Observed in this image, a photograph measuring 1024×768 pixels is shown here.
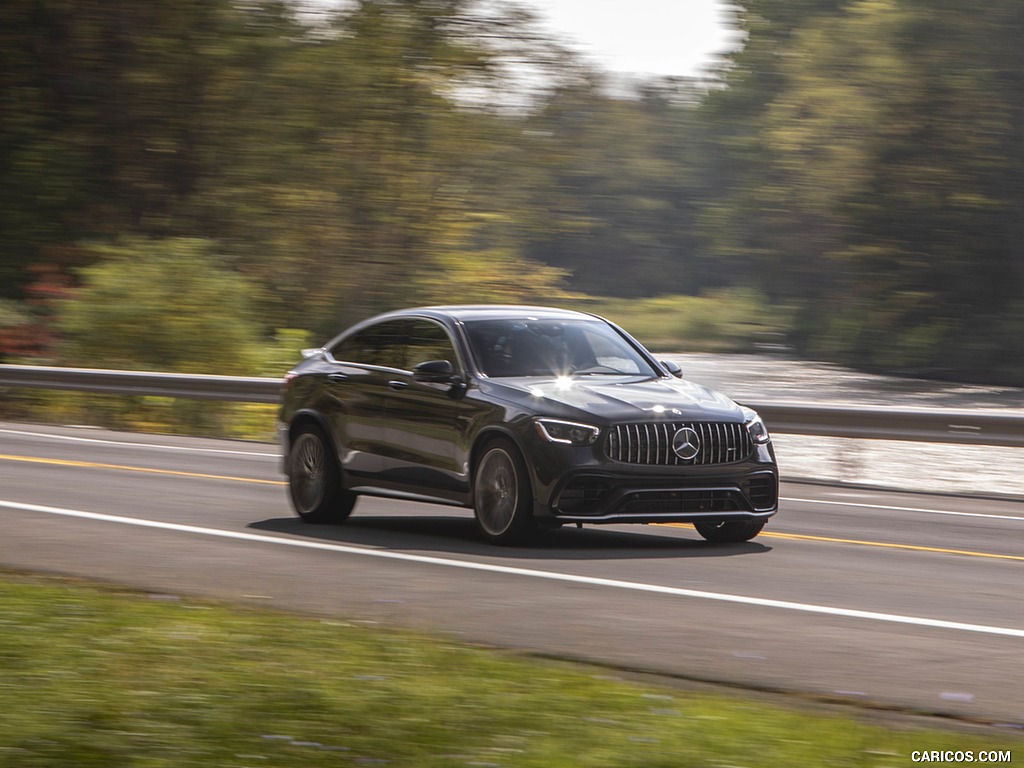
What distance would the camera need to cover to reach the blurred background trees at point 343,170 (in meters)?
33.5

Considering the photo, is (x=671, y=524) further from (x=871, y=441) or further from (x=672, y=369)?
(x=871, y=441)

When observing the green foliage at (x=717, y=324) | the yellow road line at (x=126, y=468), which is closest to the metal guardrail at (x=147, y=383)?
the yellow road line at (x=126, y=468)

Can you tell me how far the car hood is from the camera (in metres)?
10.9

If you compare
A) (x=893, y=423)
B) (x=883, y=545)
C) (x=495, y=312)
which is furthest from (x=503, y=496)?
(x=893, y=423)

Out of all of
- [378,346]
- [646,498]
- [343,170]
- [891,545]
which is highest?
[343,170]

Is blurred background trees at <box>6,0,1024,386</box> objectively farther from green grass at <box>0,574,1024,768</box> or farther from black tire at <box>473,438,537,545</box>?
green grass at <box>0,574,1024,768</box>

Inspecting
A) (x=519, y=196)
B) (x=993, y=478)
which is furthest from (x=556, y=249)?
(x=993, y=478)

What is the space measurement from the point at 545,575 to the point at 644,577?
1.81ft

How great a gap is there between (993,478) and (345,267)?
2139 centimetres

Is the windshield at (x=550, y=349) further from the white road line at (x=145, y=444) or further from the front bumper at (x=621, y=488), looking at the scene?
the white road line at (x=145, y=444)

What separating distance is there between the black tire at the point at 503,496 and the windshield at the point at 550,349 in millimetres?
671

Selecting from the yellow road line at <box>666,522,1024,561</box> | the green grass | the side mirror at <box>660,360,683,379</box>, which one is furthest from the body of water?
the green grass

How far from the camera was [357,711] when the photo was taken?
19.4 ft

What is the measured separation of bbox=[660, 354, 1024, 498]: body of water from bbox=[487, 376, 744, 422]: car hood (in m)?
5.65
